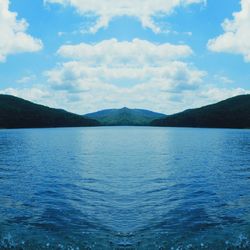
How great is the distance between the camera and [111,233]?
2284 centimetres

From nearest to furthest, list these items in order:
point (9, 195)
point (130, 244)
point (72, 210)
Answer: point (130, 244) < point (72, 210) < point (9, 195)

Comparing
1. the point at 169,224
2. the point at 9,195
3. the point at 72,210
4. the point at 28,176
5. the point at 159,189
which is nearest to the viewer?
the point at 169,224

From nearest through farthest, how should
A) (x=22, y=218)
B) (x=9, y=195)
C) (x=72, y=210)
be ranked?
1. (x=22, y=218)
2. (x=72, y=210)
3. (x=9, y=195)

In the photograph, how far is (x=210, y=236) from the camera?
902 inches

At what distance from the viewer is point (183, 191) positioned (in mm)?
36812

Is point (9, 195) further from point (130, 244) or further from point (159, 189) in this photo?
point (130, 244)

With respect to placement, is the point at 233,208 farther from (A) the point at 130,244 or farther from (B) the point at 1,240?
(B) the point at 1,240

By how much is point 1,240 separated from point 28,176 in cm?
2565

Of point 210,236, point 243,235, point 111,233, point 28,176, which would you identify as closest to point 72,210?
point 111,233

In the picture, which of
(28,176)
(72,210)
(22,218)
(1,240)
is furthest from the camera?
(28,176)

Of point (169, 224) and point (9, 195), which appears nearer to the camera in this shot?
point (169, 224)

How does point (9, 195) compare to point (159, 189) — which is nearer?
point (9, 195)

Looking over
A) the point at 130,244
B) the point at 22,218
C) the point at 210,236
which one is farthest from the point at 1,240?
the point at 210,236

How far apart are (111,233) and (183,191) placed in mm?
15803
